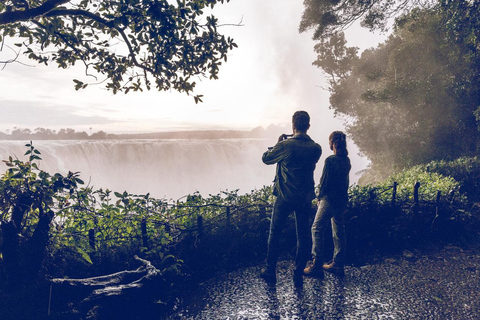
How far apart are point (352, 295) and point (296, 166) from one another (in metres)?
1.78

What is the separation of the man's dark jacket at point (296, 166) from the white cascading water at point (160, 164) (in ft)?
175

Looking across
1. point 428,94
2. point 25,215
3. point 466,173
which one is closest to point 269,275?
point 25,215

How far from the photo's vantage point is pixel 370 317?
11.3 ft

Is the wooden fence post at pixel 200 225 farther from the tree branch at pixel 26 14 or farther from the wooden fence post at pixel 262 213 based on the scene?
the tree branch at pixel 26 14

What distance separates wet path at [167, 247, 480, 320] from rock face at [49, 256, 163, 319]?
1.42ft

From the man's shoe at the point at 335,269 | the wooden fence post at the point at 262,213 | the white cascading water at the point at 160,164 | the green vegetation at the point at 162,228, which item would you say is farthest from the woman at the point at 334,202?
the white cascading water at the point at 160,164

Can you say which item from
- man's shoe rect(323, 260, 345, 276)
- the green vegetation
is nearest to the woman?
man's shoe rect(323, 260, 345, 276)

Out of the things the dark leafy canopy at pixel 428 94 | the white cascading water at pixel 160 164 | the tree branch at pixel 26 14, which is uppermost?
the dark leafy canopy at pixel 428 94

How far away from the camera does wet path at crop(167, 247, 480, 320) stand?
11.6ft

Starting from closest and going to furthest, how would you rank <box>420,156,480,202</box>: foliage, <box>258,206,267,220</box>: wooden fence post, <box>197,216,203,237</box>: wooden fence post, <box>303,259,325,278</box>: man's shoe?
<box>303,259,325,278</box>: man's shoe < <box>197,216,203,237</box>: wooden fence post < <box>258,206,267,220</box>: wooden fence post < <box>420,156,480,202</box>: foliage

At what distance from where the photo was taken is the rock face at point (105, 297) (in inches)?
128

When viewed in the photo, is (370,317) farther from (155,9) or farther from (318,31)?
(318,31)

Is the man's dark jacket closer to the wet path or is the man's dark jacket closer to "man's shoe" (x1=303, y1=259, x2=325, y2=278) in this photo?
"man's shoe" (x1=303, y1=259, x2=325, y2=278)

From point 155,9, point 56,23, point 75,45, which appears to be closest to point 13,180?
point 56,23
